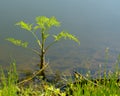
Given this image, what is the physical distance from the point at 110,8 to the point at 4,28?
2.22 m

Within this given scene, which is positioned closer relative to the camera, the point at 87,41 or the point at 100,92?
the point at 100,92

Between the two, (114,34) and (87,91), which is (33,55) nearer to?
(114,34)

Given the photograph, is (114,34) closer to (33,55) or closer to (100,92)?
(33,55)

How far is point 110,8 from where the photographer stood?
19.5 ft

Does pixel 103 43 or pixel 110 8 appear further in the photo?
pixel 110 8

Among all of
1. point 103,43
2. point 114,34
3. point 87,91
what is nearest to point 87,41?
point 103,43

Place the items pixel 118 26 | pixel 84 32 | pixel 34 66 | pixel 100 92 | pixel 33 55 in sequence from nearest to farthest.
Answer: pixel 100 92 → pixel 34 66 → pixel 33 55 → pixel 84 32 → pixel 118 26

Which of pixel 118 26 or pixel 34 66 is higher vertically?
pixel 118 26

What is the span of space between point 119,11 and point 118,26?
908 mm

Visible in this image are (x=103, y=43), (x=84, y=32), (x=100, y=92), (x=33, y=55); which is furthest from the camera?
(x=84, y=32)

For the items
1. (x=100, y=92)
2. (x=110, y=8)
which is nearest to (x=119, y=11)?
(x=110, y=8)

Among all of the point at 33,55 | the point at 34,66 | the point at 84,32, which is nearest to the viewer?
the point at 34,66

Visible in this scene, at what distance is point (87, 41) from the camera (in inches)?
169

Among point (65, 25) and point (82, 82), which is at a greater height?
point (65, 25)
